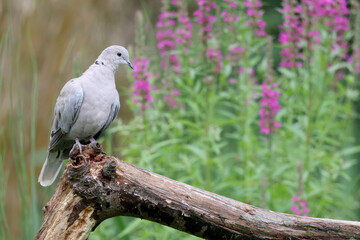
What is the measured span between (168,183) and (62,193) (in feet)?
1.28

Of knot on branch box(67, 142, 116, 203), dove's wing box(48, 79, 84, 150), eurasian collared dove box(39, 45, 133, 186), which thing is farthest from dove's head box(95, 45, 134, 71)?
knot on branch box(67, 142, 116, 203)

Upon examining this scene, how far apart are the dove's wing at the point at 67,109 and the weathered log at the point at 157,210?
47 centimetres

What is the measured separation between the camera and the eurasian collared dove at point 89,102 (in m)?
2.48

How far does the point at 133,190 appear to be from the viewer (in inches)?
80.0

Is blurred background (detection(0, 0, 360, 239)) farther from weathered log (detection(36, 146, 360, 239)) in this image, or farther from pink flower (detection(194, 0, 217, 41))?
weathered log (detection(36, 146, 360, 239))

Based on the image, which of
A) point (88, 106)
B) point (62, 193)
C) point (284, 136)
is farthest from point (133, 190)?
point (284, 136)

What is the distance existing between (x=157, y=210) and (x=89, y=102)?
0.69 m

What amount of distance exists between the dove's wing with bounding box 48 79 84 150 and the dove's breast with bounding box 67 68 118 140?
0.9 inches

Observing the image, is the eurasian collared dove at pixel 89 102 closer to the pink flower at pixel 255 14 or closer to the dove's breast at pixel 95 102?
the dove's breast at pixel 95 102

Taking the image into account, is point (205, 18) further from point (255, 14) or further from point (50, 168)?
point (50, 168)

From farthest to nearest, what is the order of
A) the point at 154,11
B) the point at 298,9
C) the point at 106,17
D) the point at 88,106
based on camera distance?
1. the point at 154,11
2. the point at 106,17
3. the point at 298,9
4. the point at 88,106

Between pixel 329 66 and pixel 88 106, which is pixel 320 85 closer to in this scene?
pixel 329 66

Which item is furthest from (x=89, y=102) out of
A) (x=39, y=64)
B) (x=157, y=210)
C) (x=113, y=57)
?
(x=39, y=64)

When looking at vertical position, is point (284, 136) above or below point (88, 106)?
below
